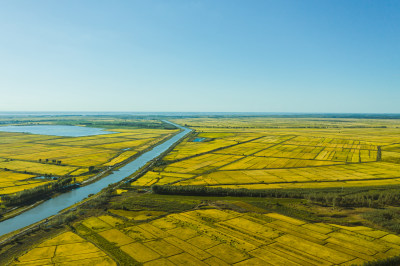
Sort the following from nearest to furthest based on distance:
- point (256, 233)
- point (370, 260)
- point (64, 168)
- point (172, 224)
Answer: point (370, 260) → point (256, 233) → point (172, 224) → point (64, 168)

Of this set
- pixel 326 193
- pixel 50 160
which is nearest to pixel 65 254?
pixel 326 193

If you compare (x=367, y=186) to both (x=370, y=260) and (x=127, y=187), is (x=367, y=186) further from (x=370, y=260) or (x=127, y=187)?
(x=127, y=187)

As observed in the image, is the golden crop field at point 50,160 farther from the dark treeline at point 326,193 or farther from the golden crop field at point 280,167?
the dark treeline at point 326,193

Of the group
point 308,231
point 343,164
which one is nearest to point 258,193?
point 308,231

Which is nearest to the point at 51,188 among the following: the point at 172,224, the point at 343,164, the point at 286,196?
the point at 172,224

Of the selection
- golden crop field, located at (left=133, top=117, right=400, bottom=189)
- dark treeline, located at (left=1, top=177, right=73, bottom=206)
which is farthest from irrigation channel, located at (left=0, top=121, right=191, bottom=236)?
golden crop field, located at (left=133, top=117, right=400, bottom=189)

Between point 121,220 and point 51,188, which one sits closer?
point 121,220

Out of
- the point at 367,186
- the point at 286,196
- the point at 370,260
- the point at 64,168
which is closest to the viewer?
the point at 370,260

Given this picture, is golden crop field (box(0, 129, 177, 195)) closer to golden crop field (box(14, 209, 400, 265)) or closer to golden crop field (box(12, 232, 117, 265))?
golden crop field (box(12, 232, 117, 265))

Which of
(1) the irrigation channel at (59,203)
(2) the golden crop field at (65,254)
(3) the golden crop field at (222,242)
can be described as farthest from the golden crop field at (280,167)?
(2) the golden crop field at (65,254)
